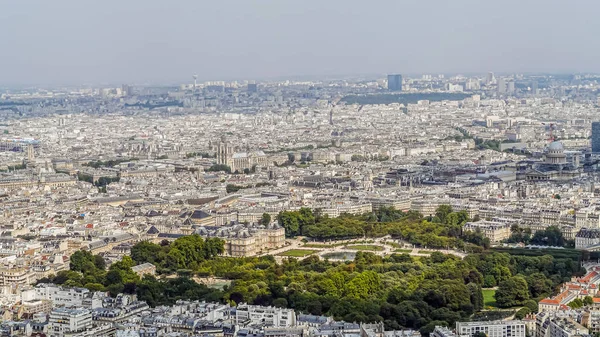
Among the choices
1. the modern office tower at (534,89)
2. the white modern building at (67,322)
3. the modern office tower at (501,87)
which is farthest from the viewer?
the modern office tower at (501,87)

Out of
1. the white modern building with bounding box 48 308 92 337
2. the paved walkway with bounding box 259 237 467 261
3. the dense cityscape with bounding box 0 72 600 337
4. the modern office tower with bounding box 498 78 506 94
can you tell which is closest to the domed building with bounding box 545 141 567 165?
the dense cityscape with bounding box 0 72 600 337

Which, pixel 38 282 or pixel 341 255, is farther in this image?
pixel 341 255

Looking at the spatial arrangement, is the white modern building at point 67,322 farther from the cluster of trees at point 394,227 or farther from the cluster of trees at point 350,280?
the cluster of trees at point 394,227

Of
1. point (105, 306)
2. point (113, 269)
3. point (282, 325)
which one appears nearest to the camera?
point (282, 325)

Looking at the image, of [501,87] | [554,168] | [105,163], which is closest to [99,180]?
[105,163]

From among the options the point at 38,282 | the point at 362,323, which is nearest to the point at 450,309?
the point at 362,323

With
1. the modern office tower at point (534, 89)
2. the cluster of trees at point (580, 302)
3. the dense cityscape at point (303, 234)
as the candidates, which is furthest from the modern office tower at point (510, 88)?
the cluster of trees at point (580, 302)

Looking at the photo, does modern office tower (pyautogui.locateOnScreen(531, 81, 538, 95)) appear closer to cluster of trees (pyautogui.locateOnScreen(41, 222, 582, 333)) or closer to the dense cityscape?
the dense cityscape

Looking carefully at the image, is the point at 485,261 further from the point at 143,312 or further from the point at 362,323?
the point at 143,312
